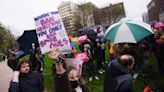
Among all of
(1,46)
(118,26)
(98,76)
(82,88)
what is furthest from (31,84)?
(1,46)

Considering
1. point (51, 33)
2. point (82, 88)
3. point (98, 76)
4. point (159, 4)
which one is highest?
point (159, 4)

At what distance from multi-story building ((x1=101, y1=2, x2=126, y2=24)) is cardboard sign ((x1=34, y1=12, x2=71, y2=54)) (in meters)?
95.6

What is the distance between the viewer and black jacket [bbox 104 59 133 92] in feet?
14.6

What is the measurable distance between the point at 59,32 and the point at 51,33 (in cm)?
11

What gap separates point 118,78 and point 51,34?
3.52 feet

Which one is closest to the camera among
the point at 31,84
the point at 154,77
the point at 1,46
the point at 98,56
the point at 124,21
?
the point at 31,84

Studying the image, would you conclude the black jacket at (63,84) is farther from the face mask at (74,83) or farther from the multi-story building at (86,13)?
the multi-story building at (86,13)

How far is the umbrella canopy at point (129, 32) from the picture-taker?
306 inches

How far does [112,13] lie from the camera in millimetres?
102625

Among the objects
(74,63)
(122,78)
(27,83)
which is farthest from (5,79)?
(122,78)

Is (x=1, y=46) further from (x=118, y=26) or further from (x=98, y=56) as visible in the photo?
(x=118, y=26)

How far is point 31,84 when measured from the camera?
6.00m

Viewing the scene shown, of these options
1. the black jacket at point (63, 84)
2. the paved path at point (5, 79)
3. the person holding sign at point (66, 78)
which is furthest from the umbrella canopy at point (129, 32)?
the paved path at point (5, 79)

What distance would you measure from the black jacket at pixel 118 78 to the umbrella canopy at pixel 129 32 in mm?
2829
